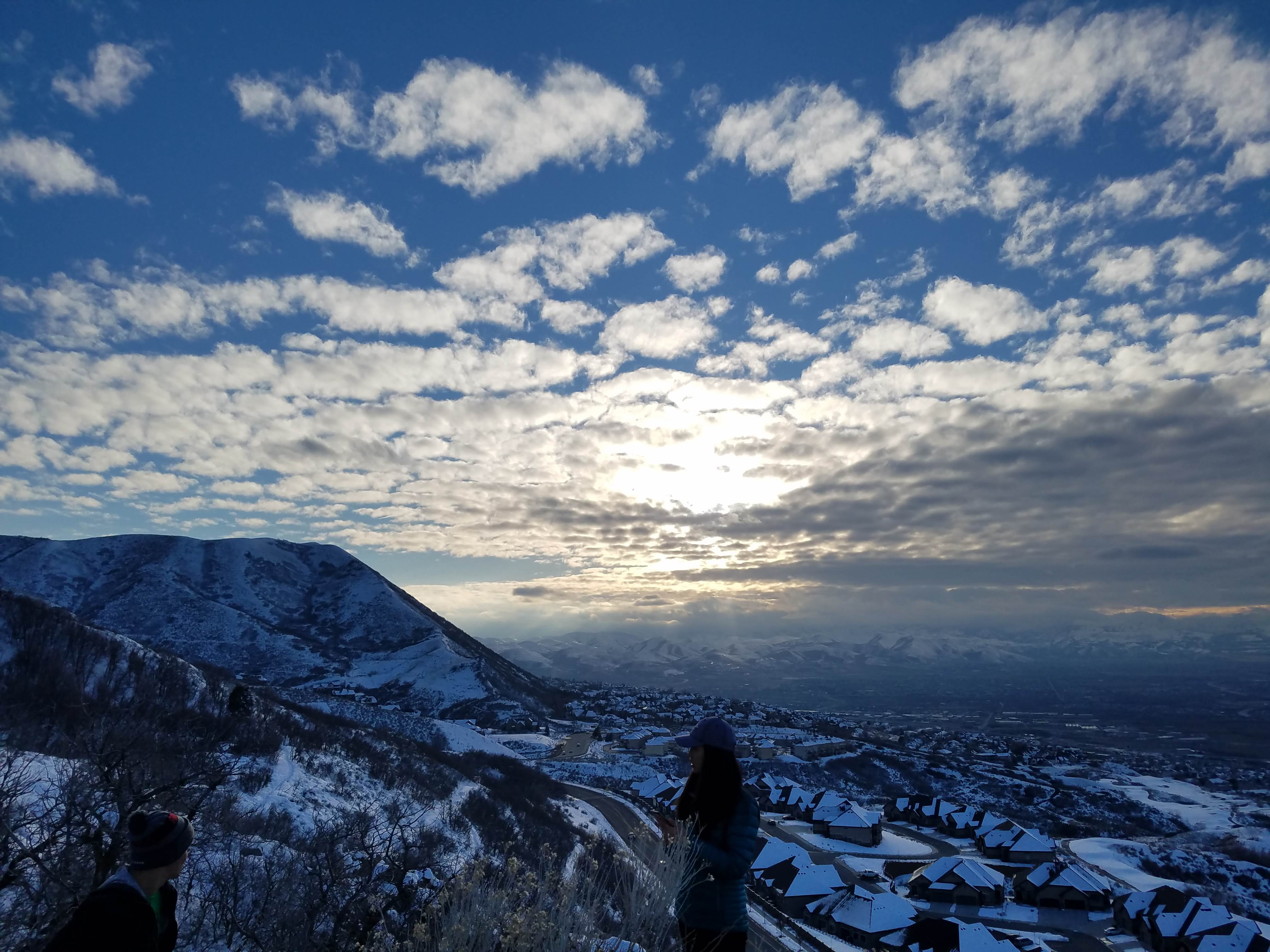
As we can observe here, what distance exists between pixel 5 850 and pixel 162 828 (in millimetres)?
7413

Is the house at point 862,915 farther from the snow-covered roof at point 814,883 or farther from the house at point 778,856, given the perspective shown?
the house at point 778,856

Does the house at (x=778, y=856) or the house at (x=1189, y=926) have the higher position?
the house at (x=1189, y=926)

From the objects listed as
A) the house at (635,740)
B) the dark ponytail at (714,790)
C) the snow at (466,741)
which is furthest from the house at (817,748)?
the dark ponytail at (714,790)

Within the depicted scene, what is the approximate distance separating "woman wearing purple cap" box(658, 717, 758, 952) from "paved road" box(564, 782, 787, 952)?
0.88ft

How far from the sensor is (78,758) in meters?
13.1

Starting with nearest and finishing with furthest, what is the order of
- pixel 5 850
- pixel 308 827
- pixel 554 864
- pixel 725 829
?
1. pixel 725 829
2. pixel 554 864
3. pixel 5 850
4. pixel 308 827

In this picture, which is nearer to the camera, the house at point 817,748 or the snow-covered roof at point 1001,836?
the snow-covered roof at point 1001,836

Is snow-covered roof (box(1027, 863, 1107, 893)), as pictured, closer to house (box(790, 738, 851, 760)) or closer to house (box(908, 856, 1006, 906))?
house (box(908, 856, 1006, 906))

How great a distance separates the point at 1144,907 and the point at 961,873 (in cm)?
728

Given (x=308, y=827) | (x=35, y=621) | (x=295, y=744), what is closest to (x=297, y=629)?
(x=35, y=621)

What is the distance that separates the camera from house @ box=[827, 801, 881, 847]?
139 ft

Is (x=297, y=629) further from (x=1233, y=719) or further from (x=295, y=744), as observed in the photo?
(x=1233, y=719)

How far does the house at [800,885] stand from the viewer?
29.4 metres

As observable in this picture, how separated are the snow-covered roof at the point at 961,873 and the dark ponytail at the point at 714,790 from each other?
37.3 meters
